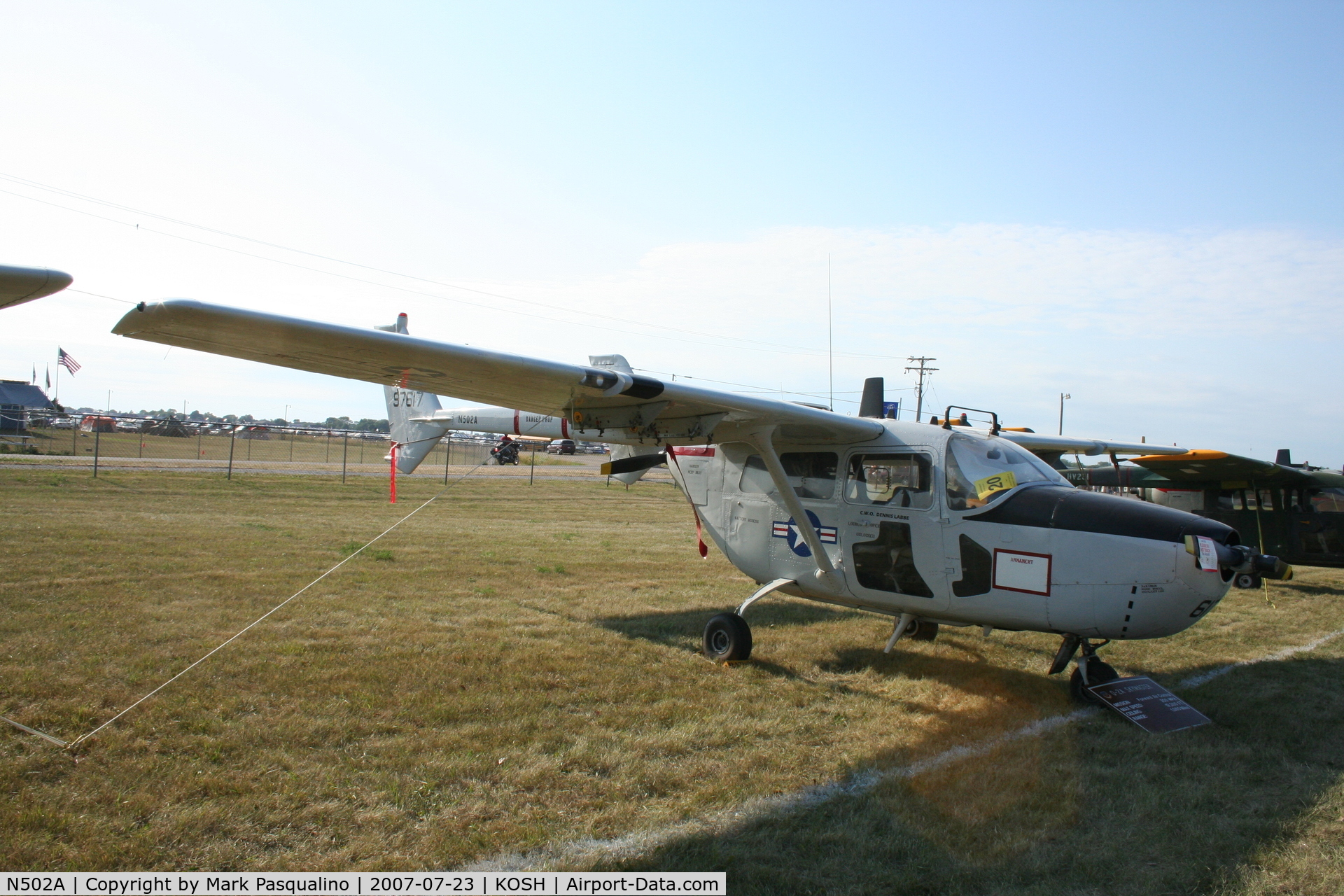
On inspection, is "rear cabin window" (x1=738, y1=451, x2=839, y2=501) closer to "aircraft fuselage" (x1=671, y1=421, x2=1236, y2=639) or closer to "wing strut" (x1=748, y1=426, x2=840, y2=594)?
"aircraft fuselage" (x1=671, y1=421, x2=1236, y2=639)

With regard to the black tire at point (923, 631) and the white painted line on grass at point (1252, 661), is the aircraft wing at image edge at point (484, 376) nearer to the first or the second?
the black tire at point (923, 631)

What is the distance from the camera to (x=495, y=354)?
5.24 metres

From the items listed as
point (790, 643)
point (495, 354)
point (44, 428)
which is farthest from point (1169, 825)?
point (44, 428)

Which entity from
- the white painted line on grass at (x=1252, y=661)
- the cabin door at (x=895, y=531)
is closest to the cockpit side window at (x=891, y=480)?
the cabin door at (x=895, y=531)

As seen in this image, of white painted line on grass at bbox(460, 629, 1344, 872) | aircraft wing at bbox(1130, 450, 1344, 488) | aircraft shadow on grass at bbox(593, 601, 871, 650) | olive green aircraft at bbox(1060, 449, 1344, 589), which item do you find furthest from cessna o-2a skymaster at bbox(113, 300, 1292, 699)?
olive green aircraft at bbox(1060, 449, 1344, 589)

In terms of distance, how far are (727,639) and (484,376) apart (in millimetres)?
3478

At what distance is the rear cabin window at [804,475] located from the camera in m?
7.30

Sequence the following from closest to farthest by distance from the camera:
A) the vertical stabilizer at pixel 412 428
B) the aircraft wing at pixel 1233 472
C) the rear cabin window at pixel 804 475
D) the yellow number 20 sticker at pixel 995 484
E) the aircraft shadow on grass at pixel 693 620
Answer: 1. the yellow number 20 sticker at pixel 995 484
2. the rear cabin window at pixel 804 475
3. the aircraft shadow on grass at pixel 693 620
4. the vertical stabilizer at pixel 412 428
5. the aircraft wing at pixel 1233 472

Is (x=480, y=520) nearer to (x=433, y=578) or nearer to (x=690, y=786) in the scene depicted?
(x=433, y=578)

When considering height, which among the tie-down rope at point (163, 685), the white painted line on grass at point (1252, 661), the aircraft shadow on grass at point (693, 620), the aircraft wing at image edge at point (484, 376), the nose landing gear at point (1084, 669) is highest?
the aircraft wing at image edge at point (484, 376)

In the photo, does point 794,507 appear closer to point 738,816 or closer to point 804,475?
point 804,475

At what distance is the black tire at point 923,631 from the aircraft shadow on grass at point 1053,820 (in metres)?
2.79

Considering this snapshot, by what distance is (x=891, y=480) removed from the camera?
22.3 ft

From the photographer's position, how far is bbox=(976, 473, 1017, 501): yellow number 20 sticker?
6148 mm
